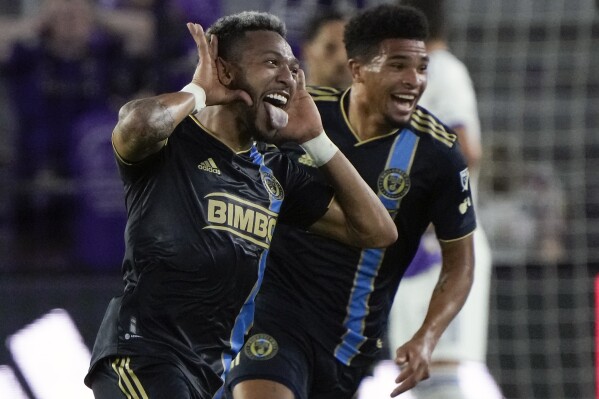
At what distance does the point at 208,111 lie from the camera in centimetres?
403

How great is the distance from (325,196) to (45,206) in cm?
387

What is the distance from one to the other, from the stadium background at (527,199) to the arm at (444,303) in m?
2.60

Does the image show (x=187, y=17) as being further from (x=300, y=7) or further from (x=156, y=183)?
(x=156, y=183)

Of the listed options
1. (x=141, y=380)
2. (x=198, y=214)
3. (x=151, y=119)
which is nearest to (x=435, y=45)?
(x=198, y=214)

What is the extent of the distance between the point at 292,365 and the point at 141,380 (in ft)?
3.95

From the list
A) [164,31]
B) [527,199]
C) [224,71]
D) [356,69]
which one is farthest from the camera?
[527,199]

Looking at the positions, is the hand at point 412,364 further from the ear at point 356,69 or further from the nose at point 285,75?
the nose at point 285,75

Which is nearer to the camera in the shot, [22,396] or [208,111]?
[208,111]

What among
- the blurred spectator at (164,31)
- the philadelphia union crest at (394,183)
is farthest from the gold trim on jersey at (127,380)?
the blurred spectator at (164,31)

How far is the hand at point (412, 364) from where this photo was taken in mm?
4539

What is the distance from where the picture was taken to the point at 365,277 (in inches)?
197

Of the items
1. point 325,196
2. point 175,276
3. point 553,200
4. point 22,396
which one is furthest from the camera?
point 553,200

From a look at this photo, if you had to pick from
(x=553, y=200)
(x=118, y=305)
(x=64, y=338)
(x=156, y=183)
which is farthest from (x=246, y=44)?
(x=553, y=200)

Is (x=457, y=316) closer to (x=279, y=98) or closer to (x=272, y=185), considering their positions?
(x=272, y=185)
